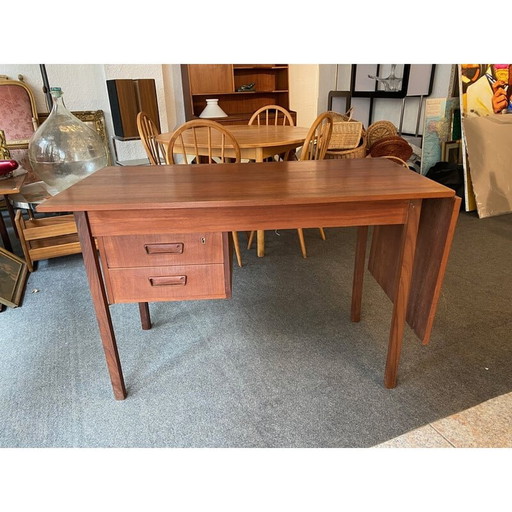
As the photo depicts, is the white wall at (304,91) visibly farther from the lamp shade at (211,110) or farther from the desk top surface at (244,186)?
the desk top surface at (244,186)

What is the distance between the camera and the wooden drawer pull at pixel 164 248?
1.18 meters

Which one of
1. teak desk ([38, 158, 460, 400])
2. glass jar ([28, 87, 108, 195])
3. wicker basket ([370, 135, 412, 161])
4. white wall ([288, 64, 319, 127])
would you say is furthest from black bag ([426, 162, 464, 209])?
glass jar ([28, 87, 108, 195])

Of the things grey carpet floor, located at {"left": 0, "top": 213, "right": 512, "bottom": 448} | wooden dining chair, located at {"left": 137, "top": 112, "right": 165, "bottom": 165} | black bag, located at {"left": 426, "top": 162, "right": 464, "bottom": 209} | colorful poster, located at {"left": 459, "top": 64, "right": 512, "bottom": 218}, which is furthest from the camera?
black bag, located at {"left": 426, "top": 162, "right": 464, "bottom": 209}

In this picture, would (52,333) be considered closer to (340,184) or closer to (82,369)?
(82,369)

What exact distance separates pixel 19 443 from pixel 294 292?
4.39 ft

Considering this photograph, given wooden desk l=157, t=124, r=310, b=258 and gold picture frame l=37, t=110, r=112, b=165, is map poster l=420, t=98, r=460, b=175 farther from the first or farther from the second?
gold picture frame l=37, t=110, r=112, b=165

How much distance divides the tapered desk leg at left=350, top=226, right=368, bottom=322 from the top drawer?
67 centimetres

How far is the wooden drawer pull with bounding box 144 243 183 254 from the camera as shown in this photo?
3.87ft

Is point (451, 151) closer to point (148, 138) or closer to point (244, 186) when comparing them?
point (148, 138)

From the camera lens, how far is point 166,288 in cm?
124

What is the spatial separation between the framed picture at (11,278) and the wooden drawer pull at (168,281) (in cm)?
117

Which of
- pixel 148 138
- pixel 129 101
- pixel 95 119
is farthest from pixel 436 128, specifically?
pixel 95 119
